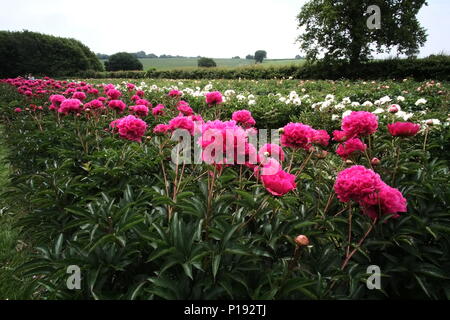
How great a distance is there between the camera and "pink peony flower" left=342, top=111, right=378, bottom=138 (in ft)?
5.08

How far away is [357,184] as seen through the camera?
1.11 metres

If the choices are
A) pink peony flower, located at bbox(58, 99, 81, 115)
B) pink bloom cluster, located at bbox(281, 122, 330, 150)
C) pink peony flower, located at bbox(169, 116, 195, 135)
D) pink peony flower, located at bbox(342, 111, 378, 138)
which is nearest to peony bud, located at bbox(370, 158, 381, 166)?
pink peony flower, located at bbox(342, 111, 378, 138)

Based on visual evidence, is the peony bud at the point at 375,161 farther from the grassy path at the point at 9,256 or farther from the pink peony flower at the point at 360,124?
the grassy path at the point at 9,256

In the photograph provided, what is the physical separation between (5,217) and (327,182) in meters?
3.30

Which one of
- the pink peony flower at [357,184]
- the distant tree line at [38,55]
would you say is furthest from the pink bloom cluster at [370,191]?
the distant tree line at [38,55]

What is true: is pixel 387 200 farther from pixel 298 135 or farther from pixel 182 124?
pixel 182 124

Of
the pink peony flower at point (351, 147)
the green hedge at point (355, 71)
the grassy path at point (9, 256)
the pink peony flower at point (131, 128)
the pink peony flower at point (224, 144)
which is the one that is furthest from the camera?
the green hedge at point (355, 71)

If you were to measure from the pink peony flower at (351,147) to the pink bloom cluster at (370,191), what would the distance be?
520mm

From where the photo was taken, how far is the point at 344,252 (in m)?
1.35

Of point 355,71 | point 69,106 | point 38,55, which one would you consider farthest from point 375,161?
point 38,55

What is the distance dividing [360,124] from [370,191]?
580mm

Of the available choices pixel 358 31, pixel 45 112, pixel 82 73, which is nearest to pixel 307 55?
pixel 358 31

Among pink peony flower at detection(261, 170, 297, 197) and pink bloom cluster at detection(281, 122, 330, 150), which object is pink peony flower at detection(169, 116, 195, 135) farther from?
pink peony flower at detection(261, 170, 297, 197)

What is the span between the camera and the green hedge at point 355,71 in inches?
584
